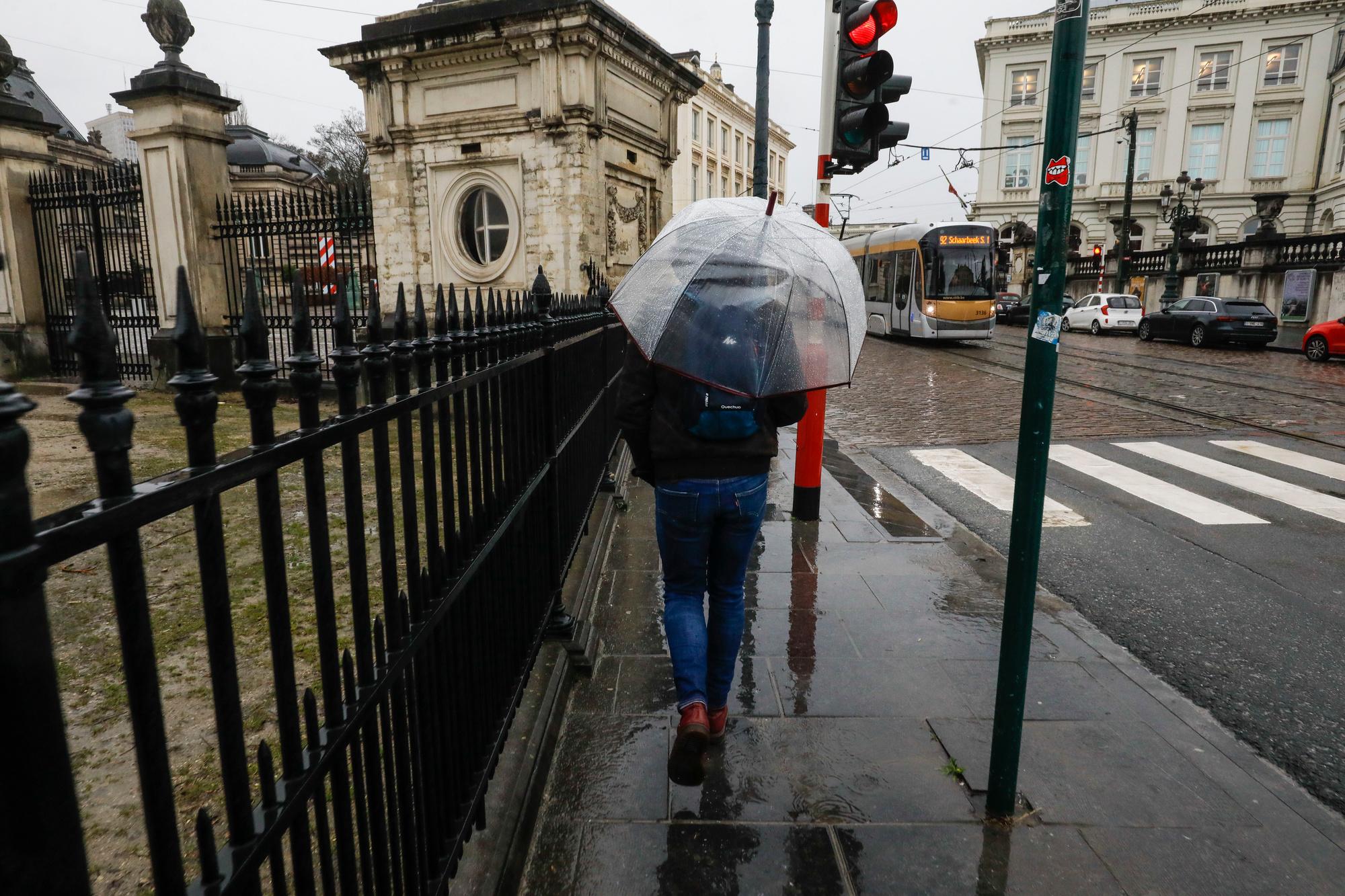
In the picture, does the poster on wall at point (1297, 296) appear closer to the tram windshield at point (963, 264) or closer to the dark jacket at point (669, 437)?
the tram windshield at point (963, 264)

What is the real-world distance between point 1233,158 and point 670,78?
46.6 metres

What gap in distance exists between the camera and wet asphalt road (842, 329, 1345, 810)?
3.61 m

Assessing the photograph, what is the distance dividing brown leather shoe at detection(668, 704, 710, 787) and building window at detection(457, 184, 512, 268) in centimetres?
989

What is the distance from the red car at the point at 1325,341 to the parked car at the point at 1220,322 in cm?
259

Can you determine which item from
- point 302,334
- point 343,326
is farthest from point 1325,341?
point 302,334

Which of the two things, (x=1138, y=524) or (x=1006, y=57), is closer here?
(x=1138, y=524)

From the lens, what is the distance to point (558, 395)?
12.7 ft

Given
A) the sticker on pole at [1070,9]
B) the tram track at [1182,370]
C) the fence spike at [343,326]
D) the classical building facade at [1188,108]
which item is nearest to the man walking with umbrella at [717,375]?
the sticker on pole at [1070,9]

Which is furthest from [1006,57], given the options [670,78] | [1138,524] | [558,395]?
[558,395]

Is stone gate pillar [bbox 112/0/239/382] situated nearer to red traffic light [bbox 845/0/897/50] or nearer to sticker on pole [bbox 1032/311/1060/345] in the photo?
red traffic light [bbox 845/0/897/50]

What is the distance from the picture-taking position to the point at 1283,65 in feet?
145

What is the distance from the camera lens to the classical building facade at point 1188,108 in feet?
143

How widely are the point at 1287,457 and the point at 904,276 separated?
16220 millimetres

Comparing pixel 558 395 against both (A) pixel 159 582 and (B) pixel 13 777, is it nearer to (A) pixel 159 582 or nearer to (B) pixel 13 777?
(A) pixel 159 582
